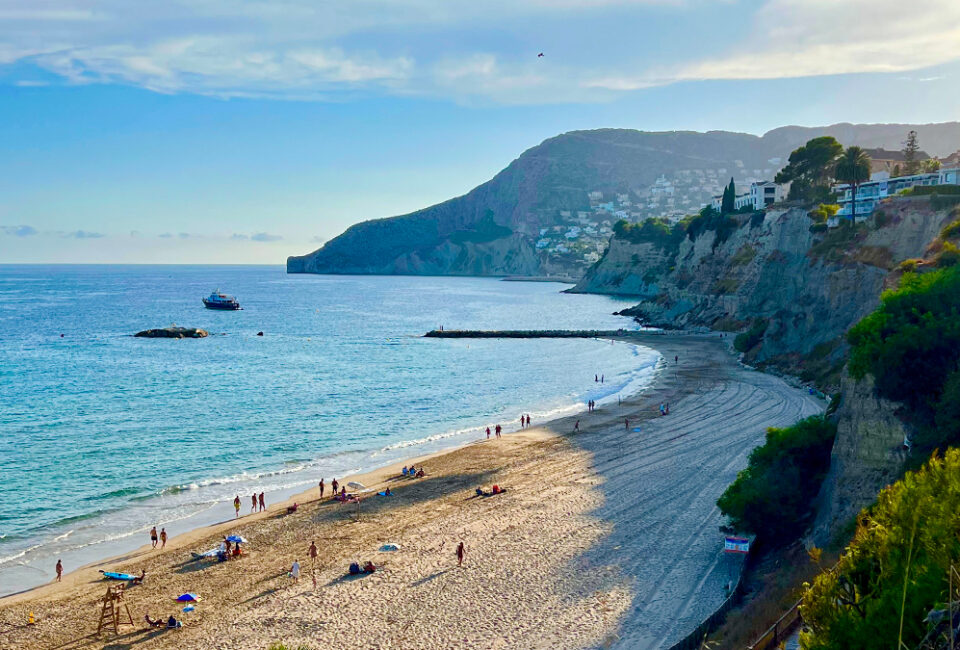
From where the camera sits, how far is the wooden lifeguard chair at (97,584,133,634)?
1777cm

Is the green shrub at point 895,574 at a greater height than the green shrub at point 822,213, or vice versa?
the green shrub at point 822,213

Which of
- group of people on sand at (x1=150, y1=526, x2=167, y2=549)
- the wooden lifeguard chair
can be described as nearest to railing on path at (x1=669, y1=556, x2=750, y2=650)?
the wooden lifeguard chair

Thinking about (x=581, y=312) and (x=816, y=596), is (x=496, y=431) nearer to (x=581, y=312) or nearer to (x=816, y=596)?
(x=816, y=596)

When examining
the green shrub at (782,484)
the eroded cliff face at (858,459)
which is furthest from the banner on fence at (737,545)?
the eroded cliff face at (858,459)

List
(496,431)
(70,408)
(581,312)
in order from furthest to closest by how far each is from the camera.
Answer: (581,312)
(70,408)
(496,431)

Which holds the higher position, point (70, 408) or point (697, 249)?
point (697, 249)

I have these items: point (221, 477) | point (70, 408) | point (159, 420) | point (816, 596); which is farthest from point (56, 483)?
point (816, 596)

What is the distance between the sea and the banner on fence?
706 inches

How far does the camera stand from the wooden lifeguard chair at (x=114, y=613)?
1777cm

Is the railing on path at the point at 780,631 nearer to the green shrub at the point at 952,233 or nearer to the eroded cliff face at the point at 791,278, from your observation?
the green shrub at the point at 952,233

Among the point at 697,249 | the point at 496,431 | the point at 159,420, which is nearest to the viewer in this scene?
the point at 496,431

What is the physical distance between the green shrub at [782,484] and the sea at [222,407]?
59.2 ft

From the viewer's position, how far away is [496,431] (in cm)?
3947

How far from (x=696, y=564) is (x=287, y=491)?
1754 centimetres
